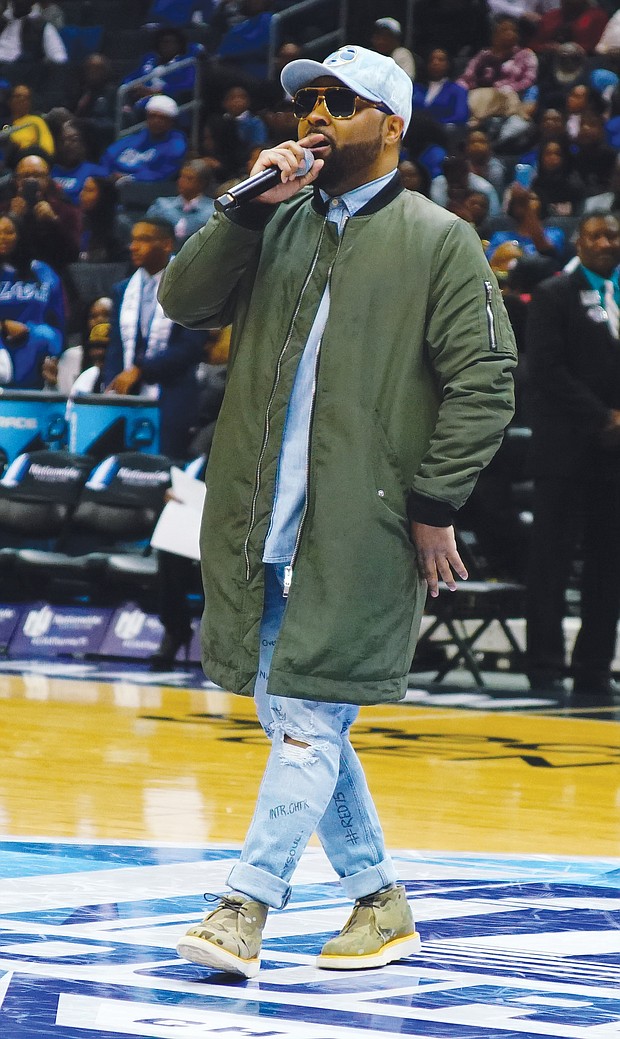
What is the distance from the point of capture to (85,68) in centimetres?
1709

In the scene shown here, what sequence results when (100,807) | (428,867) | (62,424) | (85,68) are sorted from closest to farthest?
(428,867), (100,807), (62,424), (85,68)

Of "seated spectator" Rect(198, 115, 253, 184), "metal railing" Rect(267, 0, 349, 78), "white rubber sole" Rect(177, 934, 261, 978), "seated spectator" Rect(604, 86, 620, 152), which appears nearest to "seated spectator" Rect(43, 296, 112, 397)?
"seated spectator" Rect(198, 115, 253, 184)

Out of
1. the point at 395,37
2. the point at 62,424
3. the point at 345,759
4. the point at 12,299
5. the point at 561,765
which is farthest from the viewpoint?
the point at 395,37

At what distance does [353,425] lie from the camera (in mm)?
3586

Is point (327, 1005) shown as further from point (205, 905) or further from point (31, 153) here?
point (31, 153)

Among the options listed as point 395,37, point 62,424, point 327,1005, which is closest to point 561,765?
point 327,1005

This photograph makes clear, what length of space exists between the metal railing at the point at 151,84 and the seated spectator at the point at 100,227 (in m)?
1.63

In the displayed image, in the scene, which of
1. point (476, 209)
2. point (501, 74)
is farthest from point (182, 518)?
point (501, 74)

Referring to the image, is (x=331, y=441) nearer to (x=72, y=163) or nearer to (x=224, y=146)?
(x=224, y=146)

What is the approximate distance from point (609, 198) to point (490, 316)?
938cm

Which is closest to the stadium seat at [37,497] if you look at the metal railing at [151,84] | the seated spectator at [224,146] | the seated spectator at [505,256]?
the seated spectator at [505,256]

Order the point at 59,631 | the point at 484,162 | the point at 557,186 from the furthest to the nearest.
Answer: the point at 484,162
the point at 557,186
the point at 59,631

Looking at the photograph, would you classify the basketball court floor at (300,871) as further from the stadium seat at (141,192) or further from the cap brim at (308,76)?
the stadium seat at (141,192)

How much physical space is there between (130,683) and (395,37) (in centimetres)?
770
